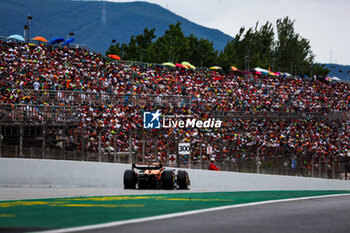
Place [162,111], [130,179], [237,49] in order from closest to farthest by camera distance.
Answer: [130,179] → [162,111] → [237,49]

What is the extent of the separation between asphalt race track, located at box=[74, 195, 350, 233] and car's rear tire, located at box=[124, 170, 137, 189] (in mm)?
9385

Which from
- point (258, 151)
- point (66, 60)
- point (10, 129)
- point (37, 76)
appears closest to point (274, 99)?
point (66, 60)

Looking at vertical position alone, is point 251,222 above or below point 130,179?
above

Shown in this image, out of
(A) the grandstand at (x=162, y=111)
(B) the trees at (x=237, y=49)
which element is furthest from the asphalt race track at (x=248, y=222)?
(B) the trees at (x=237, y=49)

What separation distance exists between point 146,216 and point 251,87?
144ft

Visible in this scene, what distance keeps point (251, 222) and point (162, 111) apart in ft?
99.3

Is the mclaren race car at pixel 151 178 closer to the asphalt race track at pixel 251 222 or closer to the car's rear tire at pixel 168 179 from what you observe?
the car's rear tire at pixel 168 179

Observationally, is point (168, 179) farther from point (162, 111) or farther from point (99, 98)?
point (162, 111)

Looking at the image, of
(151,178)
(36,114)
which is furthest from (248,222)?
(36,114)

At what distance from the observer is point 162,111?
37.3 m

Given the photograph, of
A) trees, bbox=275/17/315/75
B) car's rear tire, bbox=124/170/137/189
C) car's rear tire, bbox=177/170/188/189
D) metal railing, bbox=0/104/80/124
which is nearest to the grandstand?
metal railing, bbox=0/104/80/124

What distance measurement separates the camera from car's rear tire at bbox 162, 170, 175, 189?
58.7ft

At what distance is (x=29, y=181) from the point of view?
19.3 m

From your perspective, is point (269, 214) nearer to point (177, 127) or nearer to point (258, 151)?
point (258, 151)
